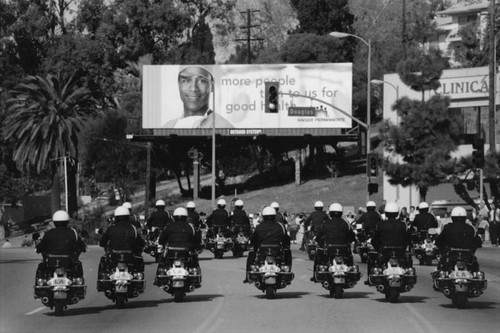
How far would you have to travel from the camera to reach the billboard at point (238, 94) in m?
88.5

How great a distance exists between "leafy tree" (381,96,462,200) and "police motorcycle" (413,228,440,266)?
2347 cm

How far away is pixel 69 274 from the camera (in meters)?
20.4

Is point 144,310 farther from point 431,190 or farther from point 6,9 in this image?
point 6,9

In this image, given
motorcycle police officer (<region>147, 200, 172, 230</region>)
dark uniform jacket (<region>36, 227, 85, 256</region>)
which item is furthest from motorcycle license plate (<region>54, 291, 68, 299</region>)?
motorcycle police officer (<region>147, 200, 172, 230</region>)

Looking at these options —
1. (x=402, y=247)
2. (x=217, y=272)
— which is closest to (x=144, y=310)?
(x=402, y=247)

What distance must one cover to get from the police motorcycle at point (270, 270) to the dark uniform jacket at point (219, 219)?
15.1m

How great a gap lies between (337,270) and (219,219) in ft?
52.0

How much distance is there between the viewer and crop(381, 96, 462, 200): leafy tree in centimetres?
5825

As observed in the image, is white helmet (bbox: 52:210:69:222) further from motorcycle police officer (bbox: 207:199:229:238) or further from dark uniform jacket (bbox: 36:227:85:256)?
motorcycle police officer (bbox: 207:199:229:238)

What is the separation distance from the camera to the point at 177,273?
22.1 meters

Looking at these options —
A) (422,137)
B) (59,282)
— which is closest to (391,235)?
(59,282)

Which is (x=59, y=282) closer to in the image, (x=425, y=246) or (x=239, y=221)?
(x=425, y=246)

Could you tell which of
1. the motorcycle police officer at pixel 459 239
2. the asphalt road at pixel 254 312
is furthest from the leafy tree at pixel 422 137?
the motorcycle police officer at pixel 459 239

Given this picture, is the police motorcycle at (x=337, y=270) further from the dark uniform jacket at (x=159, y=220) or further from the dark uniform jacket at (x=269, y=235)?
the dark uniform jacket at (x=159, y=220)
